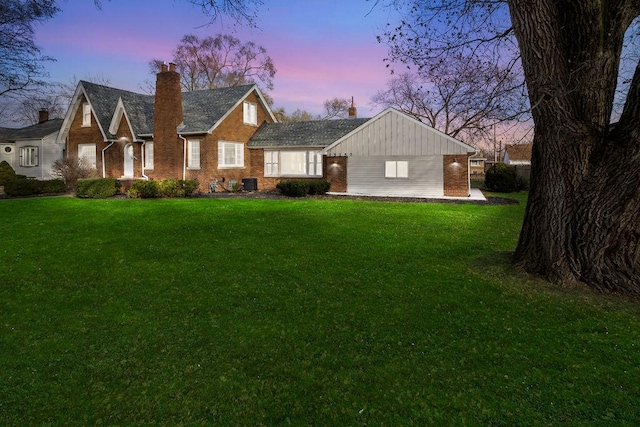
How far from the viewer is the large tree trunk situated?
5.77 m

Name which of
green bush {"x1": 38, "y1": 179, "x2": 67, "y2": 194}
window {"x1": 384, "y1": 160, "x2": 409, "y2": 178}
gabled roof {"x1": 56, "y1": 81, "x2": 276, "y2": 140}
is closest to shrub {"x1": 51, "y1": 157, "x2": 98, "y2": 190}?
green bush {"x1": 38, "y1": 179, "x2": 67, "y2": 194}

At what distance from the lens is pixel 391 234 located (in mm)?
10398

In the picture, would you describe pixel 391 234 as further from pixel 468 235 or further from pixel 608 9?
pixel 608 9

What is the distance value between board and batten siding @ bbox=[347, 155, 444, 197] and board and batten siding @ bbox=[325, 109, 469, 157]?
476 mm

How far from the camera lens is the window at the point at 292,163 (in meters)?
26.8

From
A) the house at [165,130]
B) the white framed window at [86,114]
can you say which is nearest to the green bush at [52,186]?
the house at [165,130]

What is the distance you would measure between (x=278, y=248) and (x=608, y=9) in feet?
22.8

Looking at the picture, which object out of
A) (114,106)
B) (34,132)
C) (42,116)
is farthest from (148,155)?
(42,116)

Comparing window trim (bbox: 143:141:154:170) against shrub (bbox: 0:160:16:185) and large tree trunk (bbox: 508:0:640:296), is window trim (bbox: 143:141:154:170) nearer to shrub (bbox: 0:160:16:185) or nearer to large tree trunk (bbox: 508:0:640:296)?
shrub (bbox: 0:160:16:185)

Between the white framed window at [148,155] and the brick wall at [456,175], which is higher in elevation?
the white framed window at [148,155]

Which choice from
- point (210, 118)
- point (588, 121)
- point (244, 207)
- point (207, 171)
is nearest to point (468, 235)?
point (588, 121)

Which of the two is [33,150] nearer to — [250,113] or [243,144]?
[243,144]

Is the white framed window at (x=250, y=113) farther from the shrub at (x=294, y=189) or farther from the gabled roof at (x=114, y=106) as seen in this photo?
the shrub at (x=294, y=189)

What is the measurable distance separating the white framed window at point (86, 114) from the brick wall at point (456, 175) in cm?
2362
